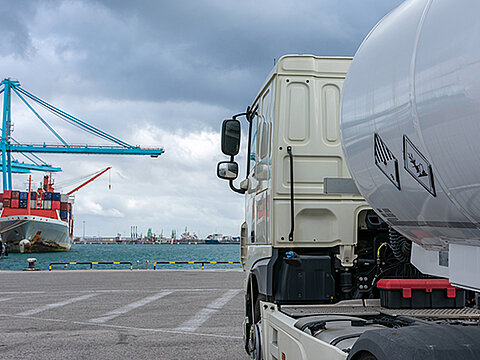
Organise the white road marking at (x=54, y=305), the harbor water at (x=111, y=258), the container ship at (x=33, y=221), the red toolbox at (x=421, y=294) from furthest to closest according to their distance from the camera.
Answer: the container ship at (x=33, y=221)
the harbor water at (x=111, y=258)
the white road marking at (x=54, y=305)
the red toolbox at (x=421, y=294)

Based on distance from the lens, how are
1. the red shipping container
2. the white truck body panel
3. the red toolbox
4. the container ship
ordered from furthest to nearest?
the red shipping container < the container ship < the white truck body panel < the red toolbox

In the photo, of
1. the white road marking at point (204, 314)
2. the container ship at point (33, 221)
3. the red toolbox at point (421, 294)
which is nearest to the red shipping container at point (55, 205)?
the container ship at point (33, 221)

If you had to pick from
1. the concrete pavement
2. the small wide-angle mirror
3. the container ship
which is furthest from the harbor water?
the small wide-angle mirror

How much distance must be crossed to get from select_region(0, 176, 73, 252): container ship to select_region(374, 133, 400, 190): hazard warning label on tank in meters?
73.6

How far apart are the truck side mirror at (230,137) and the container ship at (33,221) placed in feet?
232

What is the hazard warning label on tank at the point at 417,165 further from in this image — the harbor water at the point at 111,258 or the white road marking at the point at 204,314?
the harbor water at the point at 111,258

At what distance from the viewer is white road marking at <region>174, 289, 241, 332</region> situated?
30.0 ft

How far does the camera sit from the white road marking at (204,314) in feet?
30.0

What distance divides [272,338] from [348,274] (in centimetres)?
79

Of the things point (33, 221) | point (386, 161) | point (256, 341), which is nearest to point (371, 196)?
point (386, 161)

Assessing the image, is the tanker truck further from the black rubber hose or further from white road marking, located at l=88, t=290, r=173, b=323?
white road marking, located at l=88, t=290, r=173, b=323

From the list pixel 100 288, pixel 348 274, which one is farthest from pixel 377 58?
pixel 100 288

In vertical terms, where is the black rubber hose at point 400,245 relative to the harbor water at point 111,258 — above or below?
above

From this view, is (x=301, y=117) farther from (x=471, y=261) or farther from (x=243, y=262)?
(x=471, y=261)
